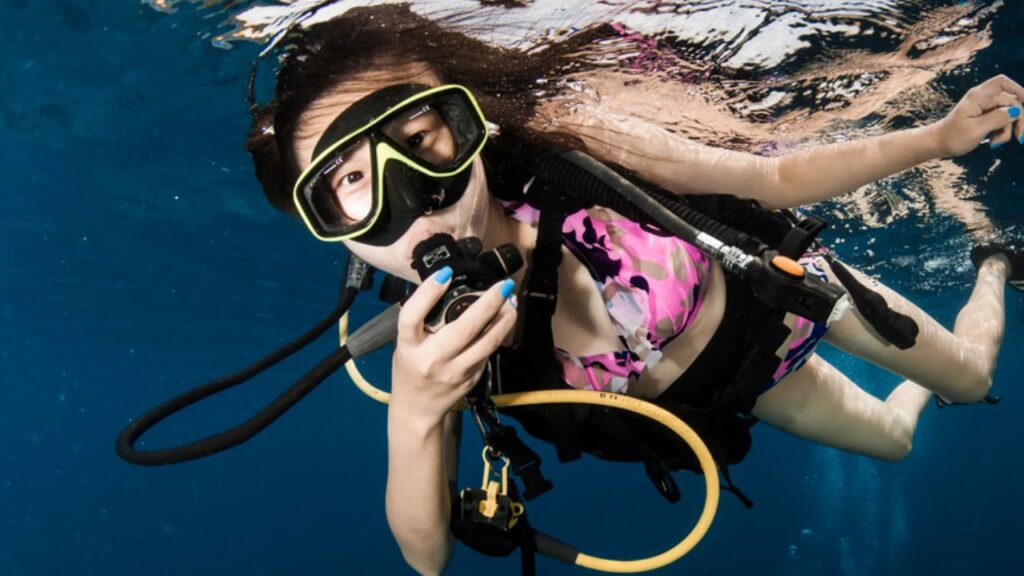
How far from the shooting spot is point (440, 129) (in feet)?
9.08

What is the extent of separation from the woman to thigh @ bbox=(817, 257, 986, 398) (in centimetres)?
59

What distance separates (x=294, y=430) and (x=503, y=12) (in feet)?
260

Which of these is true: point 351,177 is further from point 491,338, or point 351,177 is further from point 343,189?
point 491,338

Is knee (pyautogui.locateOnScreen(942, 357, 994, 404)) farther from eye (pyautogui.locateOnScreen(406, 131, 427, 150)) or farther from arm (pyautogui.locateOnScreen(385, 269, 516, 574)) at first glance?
eye (pyautogui.locateOnScreen(406, 131, 427, 150))

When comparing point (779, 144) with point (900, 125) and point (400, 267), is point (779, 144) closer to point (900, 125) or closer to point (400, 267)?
point (900, 125)

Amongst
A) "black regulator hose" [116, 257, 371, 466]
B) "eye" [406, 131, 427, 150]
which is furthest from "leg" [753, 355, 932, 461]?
"black regulator hose" [116, 257, 371, 466]

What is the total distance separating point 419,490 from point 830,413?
4128 millimetres

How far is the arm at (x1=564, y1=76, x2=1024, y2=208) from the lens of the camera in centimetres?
341

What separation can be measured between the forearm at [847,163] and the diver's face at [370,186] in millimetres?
2018

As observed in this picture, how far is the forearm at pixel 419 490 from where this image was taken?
115 inches

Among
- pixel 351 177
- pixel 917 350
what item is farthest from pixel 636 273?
pixel 917 350

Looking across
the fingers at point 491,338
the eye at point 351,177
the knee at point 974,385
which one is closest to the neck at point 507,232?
the eye at point 351,177

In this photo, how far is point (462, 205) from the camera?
272 cm

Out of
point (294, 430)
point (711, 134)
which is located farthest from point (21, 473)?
point (711, 134)
